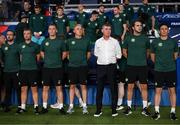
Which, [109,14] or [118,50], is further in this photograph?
[109,14]

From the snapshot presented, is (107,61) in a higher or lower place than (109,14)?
lower

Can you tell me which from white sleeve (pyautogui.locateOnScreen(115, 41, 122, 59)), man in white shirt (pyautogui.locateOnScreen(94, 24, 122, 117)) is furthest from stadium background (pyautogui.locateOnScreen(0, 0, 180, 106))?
white sleeve (pyautogui.locateOnScreen(115, 41, 122, 59))

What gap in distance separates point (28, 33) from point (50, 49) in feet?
2.10

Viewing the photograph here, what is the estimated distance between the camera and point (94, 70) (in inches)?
477

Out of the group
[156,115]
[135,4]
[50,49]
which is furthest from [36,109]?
[135,4]

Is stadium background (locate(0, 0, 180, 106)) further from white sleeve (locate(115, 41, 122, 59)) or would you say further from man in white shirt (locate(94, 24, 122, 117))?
white sleeve (locate(115, 41, 122, 59))

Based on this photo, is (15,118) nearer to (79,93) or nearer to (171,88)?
(79,93)

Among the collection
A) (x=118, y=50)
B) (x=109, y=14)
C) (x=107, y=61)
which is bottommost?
(x=107, y=61)

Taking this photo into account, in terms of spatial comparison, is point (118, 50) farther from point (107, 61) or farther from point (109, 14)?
point (109, 14)

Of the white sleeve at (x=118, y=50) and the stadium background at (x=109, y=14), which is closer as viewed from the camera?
the white sleeve at (x=118, y=50)

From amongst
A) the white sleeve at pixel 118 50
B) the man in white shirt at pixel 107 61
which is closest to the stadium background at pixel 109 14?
the man in white shirt at pixel 107 61

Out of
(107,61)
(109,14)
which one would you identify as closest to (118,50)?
(107,61)

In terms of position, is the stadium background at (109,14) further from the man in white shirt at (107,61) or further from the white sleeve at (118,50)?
the white sleeve at (118,50)

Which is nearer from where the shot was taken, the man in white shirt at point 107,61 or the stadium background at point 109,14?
the man in white shirt at point 107,61
